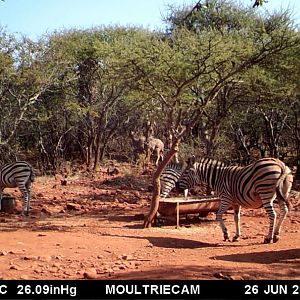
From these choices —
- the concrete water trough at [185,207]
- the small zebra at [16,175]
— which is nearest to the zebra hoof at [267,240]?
the concrete water trough at [185,207]

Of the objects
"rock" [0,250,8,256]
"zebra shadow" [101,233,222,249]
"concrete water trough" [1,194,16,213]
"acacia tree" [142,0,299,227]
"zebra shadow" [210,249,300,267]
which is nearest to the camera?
"zebra shadow" [210,249,300,267]

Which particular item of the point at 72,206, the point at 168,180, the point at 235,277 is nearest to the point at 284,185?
the point at 235,277

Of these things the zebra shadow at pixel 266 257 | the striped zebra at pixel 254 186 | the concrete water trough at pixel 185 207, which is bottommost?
the zebra shadow at pixel 266 257

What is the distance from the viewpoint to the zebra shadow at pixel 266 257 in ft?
24.7

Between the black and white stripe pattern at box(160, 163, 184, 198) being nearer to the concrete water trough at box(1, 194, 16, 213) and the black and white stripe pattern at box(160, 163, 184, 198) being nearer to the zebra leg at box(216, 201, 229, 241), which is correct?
the zebra leg at box(216, 201, 229, 241)

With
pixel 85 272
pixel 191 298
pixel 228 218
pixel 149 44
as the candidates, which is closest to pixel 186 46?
pixel 149 44

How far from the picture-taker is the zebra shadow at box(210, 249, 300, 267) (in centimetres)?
752

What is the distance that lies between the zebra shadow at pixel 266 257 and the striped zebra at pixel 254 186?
134cm

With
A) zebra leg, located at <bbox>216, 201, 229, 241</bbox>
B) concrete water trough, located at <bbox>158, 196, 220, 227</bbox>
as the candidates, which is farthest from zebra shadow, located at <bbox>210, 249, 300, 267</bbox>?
concrete water trough, located at <bbox>158, 196, 220, 227</bbox>

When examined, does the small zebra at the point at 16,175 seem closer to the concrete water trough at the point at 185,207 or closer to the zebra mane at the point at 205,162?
the concrete water trough at the point at 185,207

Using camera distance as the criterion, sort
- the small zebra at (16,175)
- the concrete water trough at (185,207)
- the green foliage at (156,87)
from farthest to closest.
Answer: the small zebra at (16,175) < the green foliage at (156,87) < the concrete water trough at (185,207)

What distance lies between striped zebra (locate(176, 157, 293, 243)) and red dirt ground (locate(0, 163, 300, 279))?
0.49 metres

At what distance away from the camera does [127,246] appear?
8.99m

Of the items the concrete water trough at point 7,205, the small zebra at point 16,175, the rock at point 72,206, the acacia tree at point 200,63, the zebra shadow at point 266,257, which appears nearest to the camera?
the zebra shadow at point 266,257
